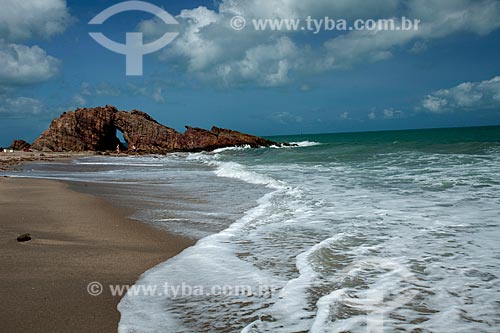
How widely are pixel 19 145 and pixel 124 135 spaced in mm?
12740

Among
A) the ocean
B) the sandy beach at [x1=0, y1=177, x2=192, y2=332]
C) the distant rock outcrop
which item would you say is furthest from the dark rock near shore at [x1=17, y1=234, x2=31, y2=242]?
the distant rock outcrop

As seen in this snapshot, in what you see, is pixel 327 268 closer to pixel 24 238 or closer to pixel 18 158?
pixel 24 238

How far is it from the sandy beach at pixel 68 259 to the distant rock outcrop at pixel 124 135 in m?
39.3

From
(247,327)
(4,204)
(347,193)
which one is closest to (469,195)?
(347,193)

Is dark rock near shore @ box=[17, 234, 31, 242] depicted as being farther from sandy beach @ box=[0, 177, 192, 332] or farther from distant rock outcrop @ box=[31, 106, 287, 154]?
distant rock outcrop @ box=[31, 106, 287, 154]

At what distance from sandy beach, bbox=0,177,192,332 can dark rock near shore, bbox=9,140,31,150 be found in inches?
1783

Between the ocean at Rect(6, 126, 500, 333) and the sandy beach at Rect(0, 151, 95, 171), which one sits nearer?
the ocean at Rect(6, 126, 500, 333)

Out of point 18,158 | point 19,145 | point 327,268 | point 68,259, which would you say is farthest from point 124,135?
point 327,268

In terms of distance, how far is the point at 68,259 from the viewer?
170 inches

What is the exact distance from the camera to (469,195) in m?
8.67

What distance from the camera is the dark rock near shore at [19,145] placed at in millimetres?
46500

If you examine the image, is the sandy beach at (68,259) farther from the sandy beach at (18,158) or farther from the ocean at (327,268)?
the sandy beach at (18,158)

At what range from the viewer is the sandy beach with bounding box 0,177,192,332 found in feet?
9.66

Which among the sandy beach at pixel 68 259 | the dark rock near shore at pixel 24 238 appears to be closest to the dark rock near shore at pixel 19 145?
the sandy beach at pixel 68 259
